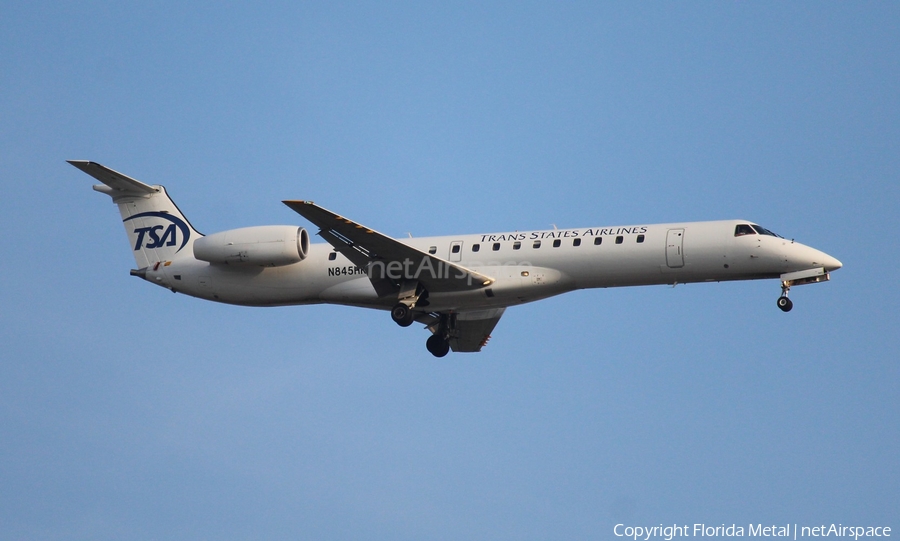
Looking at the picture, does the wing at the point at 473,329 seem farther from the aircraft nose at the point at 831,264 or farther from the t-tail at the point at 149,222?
the aircraft nose at the point at 831,264

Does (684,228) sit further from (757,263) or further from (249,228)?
(249,228)

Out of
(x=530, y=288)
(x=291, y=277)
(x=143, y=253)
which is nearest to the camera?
(x=530, y=288)

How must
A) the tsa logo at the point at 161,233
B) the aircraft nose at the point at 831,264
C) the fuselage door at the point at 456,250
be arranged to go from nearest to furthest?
the aircraft nose at the point at 831,264
the fuselage door at the point at 456,250
the tsa logo at the point at 161,233

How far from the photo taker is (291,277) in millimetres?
29766

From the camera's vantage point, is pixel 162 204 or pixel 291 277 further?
pixel 162 204

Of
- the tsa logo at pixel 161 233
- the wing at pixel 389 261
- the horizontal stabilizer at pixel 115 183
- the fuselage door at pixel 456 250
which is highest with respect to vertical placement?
the horizontal stabilizer at pixel 115 183

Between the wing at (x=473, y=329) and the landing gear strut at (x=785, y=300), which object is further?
the wing at (x=473, y=329)

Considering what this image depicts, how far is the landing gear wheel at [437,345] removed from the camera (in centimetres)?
3206

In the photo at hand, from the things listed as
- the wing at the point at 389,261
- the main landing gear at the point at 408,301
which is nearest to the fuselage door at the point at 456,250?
the wing at the point at 389,261

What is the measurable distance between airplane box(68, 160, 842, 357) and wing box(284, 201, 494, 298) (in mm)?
30

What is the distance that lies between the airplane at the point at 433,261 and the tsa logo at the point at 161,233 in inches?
1.3

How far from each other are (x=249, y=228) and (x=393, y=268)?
416 centimetres

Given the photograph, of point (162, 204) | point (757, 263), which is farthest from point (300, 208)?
point (757, 263)

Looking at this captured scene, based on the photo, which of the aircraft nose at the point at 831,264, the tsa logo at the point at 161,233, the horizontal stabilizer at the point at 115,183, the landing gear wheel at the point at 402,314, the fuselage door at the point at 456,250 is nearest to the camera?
the aircraft nose at the point at 831,264
